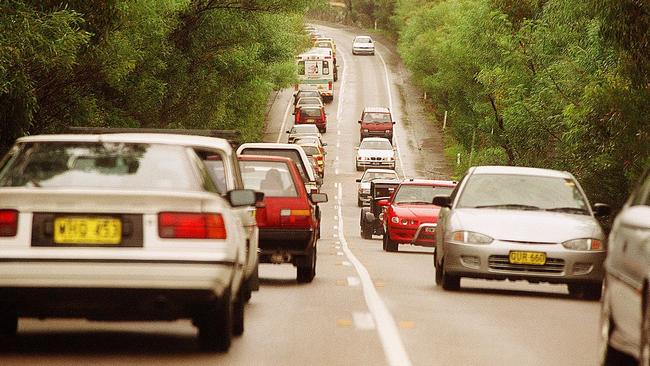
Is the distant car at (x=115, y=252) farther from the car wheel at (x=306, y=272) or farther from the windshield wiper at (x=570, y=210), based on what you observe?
the car wheel at (x=306, y=272)

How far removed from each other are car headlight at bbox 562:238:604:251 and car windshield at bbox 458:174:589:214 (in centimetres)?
100

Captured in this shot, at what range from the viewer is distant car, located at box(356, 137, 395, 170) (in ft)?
242

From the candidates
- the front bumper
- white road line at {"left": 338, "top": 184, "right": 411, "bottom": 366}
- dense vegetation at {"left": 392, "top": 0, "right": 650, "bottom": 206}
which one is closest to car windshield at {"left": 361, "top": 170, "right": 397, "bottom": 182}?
dense vegetation at {"left": 392, "top": 0, "right": 650, "bottom": 206}

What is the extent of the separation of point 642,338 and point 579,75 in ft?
103

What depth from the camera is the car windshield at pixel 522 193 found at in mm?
18672

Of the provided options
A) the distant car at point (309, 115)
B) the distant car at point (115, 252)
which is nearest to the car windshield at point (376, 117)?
the distant car at point (309, 115)

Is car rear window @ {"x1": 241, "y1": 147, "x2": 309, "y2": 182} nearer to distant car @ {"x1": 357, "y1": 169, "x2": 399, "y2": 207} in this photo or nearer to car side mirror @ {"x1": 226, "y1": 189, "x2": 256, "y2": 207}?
car side mirror @ {"x1": 226, "y1": 189, "x2": 256, "y2": 207}

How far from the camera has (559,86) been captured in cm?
4088

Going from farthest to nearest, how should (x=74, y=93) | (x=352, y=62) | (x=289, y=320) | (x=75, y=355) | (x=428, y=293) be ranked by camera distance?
(x=352, y=62) < (x=74, y=93) < (x=428, y=293) < (x=289, y=320) < (x=75, y=355)

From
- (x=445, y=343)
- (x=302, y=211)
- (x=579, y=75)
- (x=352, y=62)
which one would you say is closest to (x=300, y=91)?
(x=352, y=62)

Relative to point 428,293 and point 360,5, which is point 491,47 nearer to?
point 428,293

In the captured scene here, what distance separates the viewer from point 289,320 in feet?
45.9

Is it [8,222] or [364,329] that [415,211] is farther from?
[8,222]

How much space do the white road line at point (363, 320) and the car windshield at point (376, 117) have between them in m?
70.4
